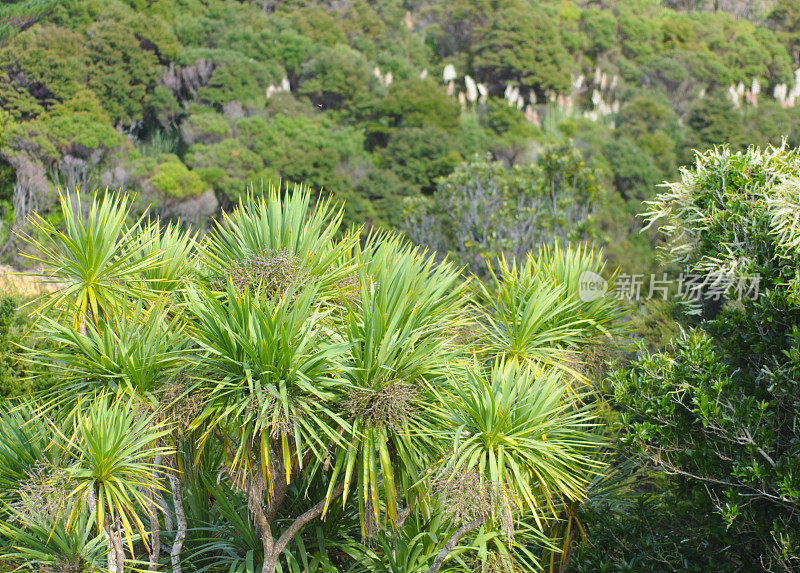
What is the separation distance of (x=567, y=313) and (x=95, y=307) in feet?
11.9

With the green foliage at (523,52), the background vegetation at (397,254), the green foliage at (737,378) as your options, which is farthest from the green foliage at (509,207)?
the green foliage at (523,52)

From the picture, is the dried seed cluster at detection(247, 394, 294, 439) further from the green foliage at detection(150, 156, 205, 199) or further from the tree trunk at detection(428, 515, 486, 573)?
the green foliage at detection(150, 156, 205, 199)

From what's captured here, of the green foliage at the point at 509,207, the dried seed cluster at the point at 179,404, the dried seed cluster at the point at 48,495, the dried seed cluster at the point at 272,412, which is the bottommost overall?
the green foliage at the point at 509,207

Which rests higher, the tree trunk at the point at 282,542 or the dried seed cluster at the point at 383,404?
the dried seed cluster at the point at 383,404

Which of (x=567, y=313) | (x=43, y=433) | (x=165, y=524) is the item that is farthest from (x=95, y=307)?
(x=567, y=313)

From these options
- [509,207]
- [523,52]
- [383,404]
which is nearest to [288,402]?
[383,404]

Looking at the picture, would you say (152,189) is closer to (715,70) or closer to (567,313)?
(567,313)

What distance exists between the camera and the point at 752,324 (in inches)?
178

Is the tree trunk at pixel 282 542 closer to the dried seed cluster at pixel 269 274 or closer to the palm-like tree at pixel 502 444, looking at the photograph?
the palm-like tree at pixel 502 444

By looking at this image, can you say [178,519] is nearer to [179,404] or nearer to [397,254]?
[179,404]

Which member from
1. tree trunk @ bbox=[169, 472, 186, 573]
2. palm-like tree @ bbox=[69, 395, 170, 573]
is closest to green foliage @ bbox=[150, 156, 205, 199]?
tree trunk @ bbox=[169, 472, 186, 573]

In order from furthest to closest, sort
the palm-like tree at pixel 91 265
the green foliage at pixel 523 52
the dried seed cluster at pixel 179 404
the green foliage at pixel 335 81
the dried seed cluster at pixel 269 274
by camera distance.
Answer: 1. the green foliage at pixel 523 52
2. the green foliage at pixel 335 81
3. the palm-like tree at pixel 91 265
4. the dried seed cluster at pixel 269 274
5. the dried seed cluster at pixel 179 404

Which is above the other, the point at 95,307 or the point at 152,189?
the point at 95,307

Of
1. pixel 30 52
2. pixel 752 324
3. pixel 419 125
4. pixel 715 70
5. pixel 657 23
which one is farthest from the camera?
pixel 657 23
